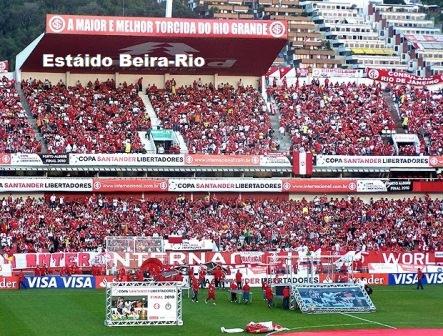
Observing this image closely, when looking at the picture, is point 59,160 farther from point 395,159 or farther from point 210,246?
point 395,159

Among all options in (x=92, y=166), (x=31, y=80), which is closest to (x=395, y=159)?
(x=92, y=166)

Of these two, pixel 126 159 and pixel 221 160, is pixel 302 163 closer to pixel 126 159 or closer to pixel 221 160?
pixel 221 160

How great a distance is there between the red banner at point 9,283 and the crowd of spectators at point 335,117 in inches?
882

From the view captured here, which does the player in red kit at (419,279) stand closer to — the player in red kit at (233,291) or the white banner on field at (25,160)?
the player in red kit at (233,291)

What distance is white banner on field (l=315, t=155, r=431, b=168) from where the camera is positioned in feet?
220

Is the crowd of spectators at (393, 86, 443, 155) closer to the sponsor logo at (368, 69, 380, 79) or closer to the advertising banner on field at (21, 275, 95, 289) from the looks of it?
the sponsor logo at (368, 69, 380, 79)

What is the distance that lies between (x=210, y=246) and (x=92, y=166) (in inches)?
345

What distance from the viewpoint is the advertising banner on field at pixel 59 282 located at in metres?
50.8

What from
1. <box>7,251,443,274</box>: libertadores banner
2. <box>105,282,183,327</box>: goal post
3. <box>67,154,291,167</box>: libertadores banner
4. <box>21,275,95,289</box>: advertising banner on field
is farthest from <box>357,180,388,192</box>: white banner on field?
<box>105,282,183,327</box>: goal post

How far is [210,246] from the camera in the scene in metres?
59.6

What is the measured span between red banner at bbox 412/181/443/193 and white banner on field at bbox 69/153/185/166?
47.1 feet

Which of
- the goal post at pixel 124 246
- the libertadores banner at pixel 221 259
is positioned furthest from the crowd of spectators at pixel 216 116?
the goal post at pixel 124 246

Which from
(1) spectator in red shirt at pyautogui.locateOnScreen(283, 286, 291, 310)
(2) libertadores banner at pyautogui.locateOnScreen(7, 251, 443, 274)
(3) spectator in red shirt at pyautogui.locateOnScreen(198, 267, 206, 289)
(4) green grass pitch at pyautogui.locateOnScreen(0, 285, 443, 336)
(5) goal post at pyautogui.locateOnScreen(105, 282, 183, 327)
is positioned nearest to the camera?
(4) green grass pitch at pyautogui.locateOnScreen(0, 285, 443, 336)

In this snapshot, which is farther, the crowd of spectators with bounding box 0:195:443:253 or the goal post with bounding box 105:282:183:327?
the crowd of spectators with bounding box 0:195:443:253
